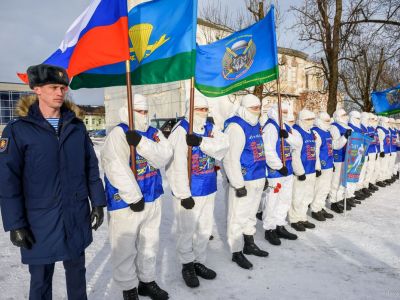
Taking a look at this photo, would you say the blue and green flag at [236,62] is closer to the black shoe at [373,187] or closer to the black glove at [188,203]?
the black glove at [188,203]

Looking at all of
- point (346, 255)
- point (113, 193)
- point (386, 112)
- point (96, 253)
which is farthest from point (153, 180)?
point (386, 112)

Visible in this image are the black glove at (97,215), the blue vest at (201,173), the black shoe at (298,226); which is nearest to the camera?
the black glove at (97,215)

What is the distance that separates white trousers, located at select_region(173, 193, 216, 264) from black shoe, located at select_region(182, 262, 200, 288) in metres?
0.07

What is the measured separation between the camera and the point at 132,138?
2.87 meters

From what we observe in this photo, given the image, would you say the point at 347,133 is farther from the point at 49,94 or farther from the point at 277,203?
the point at 49,94

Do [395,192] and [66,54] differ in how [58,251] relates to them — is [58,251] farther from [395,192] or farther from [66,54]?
[395,192]

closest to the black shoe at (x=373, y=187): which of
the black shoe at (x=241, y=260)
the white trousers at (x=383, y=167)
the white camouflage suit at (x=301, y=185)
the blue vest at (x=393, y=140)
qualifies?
the white trousers at (x=383, y=167)

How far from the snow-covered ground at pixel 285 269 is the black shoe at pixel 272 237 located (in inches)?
4.1

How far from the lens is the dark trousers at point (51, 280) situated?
2303 millimetres

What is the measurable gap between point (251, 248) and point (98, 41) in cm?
343

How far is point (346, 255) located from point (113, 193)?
3.46 m

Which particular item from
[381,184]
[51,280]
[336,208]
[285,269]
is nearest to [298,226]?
[285,269]

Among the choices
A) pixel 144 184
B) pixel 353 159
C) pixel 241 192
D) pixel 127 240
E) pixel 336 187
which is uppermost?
pixel 144 184

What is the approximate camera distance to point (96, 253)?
437 cm
